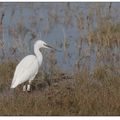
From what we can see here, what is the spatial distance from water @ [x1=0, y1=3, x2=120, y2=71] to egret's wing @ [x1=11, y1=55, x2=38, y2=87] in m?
1.03

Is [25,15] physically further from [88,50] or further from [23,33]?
[88,50]

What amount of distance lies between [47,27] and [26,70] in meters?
3.13

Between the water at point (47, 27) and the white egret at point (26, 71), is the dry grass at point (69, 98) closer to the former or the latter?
the white egret at point (26, 71)

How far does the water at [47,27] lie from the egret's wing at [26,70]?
103 cm

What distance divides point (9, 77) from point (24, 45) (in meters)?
1.20

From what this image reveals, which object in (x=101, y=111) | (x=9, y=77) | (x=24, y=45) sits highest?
(x=24, y=45)

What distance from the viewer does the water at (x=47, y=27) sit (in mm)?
7777

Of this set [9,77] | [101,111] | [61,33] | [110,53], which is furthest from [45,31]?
[101,111]

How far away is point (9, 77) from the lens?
678 cm

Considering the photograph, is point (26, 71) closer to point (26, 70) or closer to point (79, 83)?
point (26, 70)

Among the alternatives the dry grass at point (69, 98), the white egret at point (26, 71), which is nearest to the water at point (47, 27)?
the dry grass at point (69, 98)

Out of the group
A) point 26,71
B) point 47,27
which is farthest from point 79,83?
point 47,27

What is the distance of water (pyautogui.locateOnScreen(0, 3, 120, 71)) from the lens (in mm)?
7777

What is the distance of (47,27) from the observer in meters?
9.34
